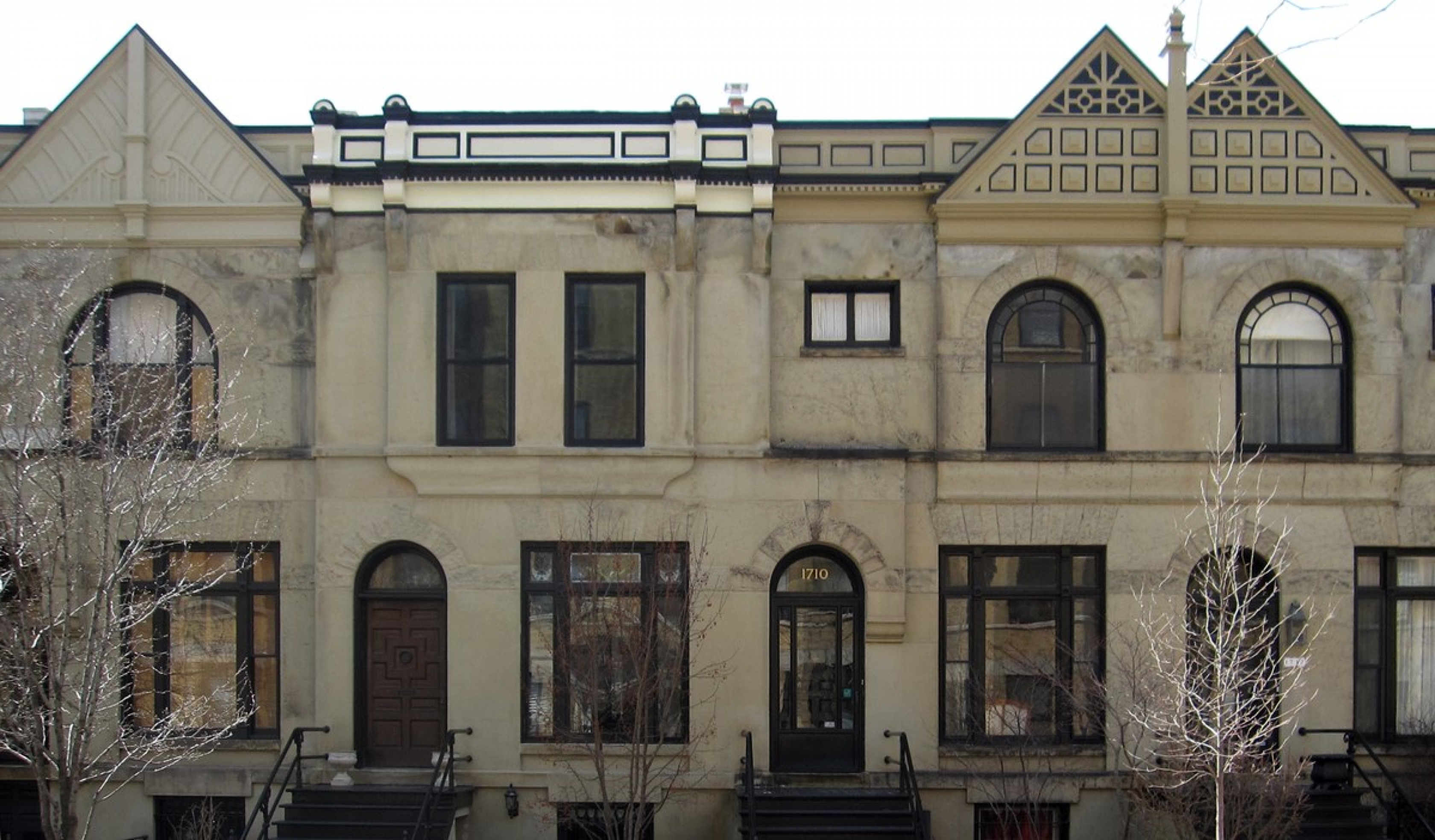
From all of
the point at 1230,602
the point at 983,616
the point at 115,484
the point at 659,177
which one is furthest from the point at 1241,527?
the point at 115,484

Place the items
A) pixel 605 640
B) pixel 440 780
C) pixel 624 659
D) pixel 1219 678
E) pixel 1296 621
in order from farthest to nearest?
1. pixel 1296 621
2. pixel 440 780
3. pixel 624 659
4. pixel 605 640
5. pixel 1219 678

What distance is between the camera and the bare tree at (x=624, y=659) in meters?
14.8

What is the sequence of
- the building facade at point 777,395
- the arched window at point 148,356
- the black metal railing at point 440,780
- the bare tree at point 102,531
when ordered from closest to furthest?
the bare tree at point 102,531 → the black metal railing at point 440,780 → the arched window at point 148,356 → the building facade at point 777,395

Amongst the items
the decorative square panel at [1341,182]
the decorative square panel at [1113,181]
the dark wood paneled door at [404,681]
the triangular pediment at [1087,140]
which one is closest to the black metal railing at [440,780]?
the dark wood paneled door at [404,681]

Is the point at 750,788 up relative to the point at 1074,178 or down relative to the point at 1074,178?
down

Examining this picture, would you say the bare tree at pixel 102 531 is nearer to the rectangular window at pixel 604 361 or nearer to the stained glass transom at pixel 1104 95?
the rectangular window at pixel 604 361

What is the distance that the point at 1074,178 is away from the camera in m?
16.2

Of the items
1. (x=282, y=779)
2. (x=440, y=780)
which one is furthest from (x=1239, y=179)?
(x=282, y=779)

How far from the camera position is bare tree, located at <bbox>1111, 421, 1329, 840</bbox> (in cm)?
1275

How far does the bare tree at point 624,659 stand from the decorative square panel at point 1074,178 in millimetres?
6024

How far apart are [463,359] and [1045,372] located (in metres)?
7.04

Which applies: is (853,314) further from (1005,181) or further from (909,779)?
(909,779)

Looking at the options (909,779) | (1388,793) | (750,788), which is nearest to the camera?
(750,788)

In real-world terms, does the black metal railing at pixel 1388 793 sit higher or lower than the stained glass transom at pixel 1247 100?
lower
